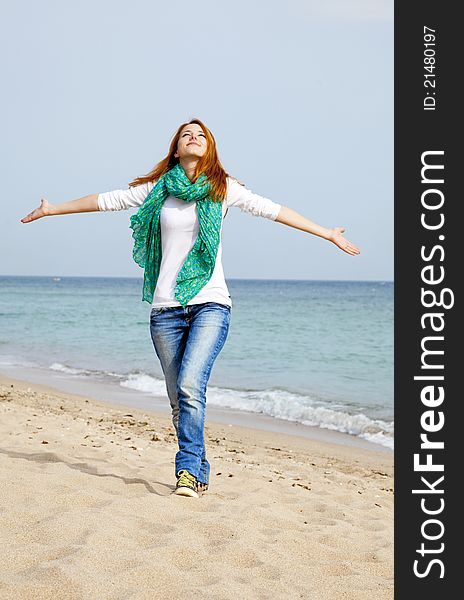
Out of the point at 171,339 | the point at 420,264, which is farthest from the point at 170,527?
the point at 420,264

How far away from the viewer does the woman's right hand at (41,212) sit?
5098 millimetres

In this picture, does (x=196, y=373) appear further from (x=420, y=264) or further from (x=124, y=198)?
(x=420, y=264)

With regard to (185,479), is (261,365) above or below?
below

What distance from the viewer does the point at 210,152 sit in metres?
4.98

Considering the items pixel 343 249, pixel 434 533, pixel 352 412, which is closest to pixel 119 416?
pixel 352 412

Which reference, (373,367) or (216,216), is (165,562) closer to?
(216,216)

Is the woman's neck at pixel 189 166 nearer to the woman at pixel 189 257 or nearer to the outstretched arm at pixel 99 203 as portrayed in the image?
the woman at pixel 189 257

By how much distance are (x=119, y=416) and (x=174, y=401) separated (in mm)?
5395

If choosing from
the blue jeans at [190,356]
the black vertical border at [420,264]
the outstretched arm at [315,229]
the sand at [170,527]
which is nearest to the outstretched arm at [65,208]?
the blue jeans at [190,356]

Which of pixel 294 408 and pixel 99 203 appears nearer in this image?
pixel 99 203

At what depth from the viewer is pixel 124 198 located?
200 inches

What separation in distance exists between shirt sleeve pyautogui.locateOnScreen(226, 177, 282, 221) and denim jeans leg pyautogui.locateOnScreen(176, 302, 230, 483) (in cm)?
61

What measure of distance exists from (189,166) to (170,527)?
6.98 feet

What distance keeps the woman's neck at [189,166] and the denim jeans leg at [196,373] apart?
2.63 ft
